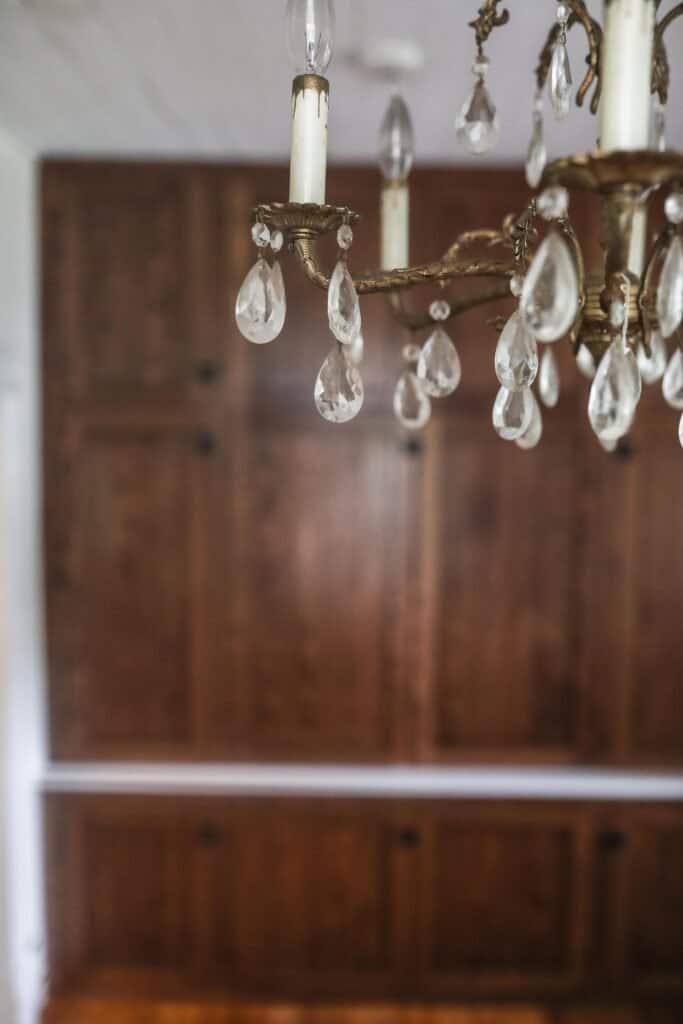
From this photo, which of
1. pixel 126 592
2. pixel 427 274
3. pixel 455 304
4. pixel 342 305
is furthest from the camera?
pixel 126 592

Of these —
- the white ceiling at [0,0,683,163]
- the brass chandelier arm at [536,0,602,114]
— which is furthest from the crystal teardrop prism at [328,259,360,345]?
the white ceiling at [0,0,683,163]

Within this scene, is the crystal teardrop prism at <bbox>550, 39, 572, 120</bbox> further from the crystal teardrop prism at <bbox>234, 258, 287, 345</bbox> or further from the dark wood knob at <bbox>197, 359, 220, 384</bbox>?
the dark wood knob at <bbox>197, 359, 220, 384</bbox>

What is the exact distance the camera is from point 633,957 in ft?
7.93

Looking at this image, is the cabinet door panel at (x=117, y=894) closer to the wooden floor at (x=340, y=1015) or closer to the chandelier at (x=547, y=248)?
the wooden floor at (x=340, y=1015)

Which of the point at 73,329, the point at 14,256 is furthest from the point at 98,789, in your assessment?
the point at 14,256

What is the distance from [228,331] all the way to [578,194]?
111 cm

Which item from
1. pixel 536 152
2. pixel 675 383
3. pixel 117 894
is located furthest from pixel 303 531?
pixel 536 152

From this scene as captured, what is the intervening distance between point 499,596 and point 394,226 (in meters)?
1.49

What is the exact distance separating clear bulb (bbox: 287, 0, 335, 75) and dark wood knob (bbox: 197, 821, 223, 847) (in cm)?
215

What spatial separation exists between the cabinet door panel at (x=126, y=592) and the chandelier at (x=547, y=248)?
1.45 metres

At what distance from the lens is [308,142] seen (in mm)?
814

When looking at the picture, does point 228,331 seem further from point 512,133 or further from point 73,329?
point 512,133

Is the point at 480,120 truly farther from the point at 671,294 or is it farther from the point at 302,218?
the point at 671,294

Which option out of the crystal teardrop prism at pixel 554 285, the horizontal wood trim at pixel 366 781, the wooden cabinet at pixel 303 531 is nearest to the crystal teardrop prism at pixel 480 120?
the crystal teardrop prism at pixel 554 285
